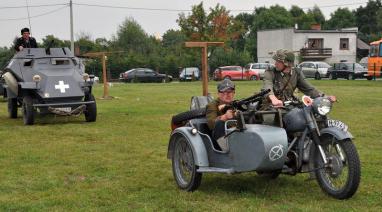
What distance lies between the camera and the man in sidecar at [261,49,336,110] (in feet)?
22.1

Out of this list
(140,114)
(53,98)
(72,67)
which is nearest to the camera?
(53,98)

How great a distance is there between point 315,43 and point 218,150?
66927 millimetres

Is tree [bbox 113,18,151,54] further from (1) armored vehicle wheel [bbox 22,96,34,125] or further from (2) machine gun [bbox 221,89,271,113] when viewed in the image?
(2) machine gun [bbox 221,89,271,113]

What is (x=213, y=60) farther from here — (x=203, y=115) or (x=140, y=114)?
(x=203, y=115)

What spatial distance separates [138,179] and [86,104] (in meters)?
6.77

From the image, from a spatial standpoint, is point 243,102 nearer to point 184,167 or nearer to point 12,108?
point 184,167

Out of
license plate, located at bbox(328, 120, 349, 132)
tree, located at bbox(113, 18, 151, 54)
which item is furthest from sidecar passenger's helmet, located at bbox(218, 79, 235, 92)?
tree, located at bbox(113, 18, 151, 54)

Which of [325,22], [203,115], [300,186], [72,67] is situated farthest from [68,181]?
[325,22]

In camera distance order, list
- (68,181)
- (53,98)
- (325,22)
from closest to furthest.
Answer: (68,181), (53,98), (325,22)

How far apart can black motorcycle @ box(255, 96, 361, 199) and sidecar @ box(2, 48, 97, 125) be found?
7934 millimetres

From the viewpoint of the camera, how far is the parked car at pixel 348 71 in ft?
141

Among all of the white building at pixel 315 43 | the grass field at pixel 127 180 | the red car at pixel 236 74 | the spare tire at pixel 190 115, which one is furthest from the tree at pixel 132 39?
the spare tire at pixel 190 115

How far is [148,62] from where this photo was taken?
5812 centimetres

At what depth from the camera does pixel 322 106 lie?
5.96 metres
